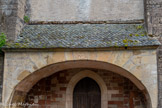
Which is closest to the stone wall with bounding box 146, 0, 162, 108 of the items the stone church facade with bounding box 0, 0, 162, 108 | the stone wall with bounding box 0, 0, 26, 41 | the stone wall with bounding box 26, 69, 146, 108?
the stone church facade with bounding box 0, 0, 162, 108

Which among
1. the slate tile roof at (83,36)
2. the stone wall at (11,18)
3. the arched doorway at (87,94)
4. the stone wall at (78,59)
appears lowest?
the arched doorway at (87,94)

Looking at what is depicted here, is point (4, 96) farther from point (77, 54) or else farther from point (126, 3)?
point (126, 3)

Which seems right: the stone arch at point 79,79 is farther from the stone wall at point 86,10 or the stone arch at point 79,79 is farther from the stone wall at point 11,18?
the stone wall at point 11,18

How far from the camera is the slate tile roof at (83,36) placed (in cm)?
596

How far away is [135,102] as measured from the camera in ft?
23.5

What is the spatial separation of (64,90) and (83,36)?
6.87 feet

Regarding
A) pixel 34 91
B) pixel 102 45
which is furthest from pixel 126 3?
pixel 34 91

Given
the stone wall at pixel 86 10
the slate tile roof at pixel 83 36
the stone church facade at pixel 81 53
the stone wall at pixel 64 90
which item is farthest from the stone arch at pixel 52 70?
the stone wall at pixel 86 10

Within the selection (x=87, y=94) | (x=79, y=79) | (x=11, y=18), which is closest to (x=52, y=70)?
(x=79, y=79)

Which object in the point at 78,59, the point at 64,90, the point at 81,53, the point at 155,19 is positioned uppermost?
the point at 155,19

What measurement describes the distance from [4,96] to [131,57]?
3.43 meters

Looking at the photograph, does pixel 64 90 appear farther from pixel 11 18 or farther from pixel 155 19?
pixel 155 19

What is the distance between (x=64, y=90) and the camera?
7496 millimetres

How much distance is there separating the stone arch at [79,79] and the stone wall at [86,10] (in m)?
1.79
